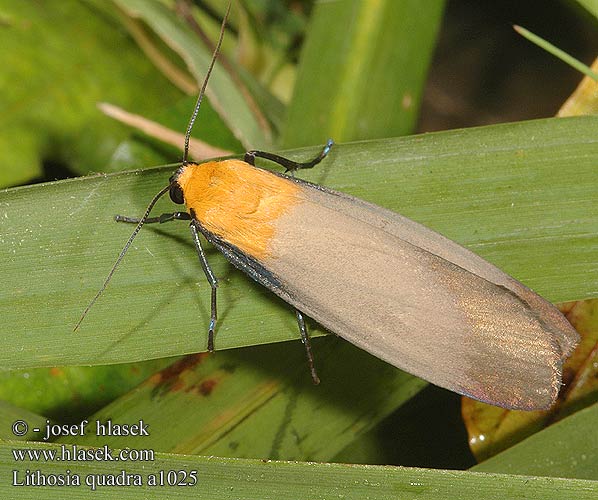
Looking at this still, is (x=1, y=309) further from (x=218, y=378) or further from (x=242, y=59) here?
(x=242, y=59)

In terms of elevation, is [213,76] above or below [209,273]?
above

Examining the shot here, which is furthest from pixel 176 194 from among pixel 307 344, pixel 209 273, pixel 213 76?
pixel 213 76

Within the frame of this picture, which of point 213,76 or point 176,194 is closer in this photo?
point 176,194

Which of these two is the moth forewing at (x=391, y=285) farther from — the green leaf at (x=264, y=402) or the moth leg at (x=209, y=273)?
the green leaf at (x=264, y=402)

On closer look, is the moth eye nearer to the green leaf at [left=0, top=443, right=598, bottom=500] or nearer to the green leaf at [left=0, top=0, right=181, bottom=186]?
the green leaf at [left=0, top=443, right=598, bottom=500]

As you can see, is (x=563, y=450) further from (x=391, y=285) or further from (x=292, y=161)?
(x=292, y=161)

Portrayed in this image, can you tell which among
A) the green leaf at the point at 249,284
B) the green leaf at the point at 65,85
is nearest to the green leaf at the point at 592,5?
the green leaf at the point at 249,284

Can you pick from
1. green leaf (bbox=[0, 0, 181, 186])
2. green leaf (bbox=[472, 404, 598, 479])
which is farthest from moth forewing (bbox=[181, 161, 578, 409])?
green leaf (bbox=[0, 0, 181, 186])
